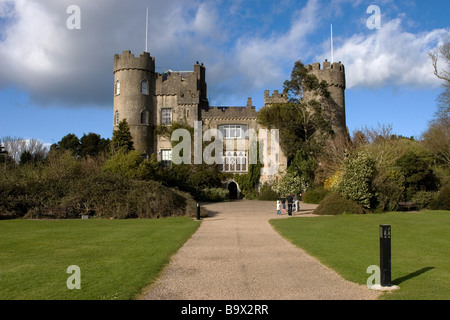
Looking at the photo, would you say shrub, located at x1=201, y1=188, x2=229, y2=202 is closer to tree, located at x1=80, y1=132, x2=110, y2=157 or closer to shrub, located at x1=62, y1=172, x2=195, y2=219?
shrub, located at x1=62, y1=172, x2=195, y2=219

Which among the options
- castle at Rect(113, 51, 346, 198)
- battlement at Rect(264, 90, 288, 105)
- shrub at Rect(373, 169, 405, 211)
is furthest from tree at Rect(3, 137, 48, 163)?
shrub at Rect(373, 169, 405, 211)

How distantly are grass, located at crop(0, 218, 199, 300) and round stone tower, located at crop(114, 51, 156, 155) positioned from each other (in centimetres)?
2554

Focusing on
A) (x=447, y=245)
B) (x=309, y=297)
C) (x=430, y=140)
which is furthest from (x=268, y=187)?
(x=309, y=297)

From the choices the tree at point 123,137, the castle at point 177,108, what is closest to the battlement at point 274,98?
the castle at point 177,108

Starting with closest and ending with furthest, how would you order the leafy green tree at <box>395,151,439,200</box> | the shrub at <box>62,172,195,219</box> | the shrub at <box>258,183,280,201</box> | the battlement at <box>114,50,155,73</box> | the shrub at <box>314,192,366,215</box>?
1. the shrub at <box>62,172,195,219</box>
2. the shrub at <box>314,192,366,215</box>
3. the leafy green tree at <box>395,151,439,200</box>
4. the shrub at <box>258,183,280,201</box>
5. the battlement at <box>114,50,155,73</box>

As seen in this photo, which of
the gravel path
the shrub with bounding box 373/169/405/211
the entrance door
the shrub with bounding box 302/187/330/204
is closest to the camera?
the gravel path

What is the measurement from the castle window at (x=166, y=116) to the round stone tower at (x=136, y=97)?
1.27 m

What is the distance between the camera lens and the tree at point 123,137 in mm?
38562

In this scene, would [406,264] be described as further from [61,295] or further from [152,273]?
[61,295]

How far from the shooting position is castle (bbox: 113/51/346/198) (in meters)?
40.4

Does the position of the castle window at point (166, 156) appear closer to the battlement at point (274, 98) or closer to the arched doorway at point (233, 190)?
the arched doorway at point (233, 190)

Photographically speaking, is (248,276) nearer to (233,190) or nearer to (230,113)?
(233,190)

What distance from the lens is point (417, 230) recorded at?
1430 centimetres

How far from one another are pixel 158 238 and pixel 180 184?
22.9 meters
